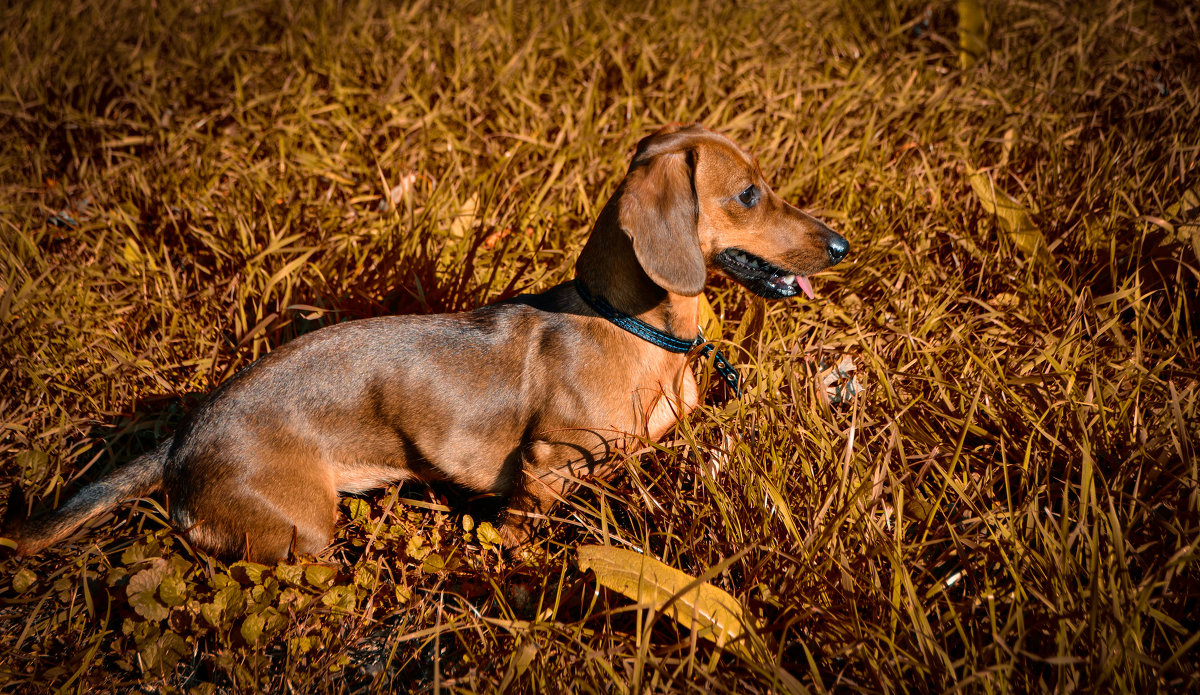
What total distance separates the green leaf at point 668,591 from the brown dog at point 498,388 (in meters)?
0.40

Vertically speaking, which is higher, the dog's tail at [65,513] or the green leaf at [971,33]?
the green leaf at [971,33]

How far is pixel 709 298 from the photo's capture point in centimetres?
329

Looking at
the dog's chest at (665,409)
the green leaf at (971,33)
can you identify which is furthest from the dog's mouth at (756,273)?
the green leaf at (971,33)

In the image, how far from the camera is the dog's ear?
2.17m

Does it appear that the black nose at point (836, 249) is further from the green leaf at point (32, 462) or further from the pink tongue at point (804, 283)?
the green leaf at point (32, 462)

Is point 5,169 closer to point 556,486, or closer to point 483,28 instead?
point 483,28

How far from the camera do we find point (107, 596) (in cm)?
227

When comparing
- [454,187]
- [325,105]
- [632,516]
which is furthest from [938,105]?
[325,105]

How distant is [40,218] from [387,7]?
97.1 inches

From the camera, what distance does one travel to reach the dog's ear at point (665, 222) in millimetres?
2174

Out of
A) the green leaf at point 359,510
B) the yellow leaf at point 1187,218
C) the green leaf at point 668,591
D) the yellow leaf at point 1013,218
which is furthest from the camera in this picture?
the yellow leaf at point 1013,218

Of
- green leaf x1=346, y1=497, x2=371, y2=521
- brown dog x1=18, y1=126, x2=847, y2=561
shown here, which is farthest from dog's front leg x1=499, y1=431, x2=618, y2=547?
green leaf x1=346, y1=497, x2=371, y2=521

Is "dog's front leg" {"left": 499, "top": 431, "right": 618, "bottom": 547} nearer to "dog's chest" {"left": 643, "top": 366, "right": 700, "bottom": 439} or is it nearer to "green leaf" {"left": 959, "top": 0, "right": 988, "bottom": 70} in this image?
"dog's chest" {"left": 643, "top": 366, "right": 700, "bottom": 439}

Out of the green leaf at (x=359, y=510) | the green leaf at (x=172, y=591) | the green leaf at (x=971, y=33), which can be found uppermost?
the green leaf at (x=971, y=33)
